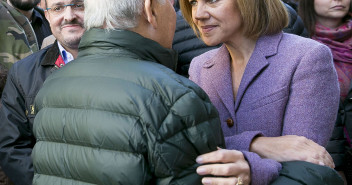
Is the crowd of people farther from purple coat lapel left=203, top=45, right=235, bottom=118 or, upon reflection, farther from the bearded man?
the bearded man

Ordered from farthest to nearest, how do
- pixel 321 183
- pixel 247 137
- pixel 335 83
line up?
pixel 335 83
pixel 247 137
pixel 321 183

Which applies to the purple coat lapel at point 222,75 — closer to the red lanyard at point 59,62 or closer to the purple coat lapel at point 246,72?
the purple coat lapel at point 246,72

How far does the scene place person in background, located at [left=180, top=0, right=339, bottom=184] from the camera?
1.98 metres

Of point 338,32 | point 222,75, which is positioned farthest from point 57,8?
point 338,32

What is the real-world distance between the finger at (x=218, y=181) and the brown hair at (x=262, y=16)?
91cm

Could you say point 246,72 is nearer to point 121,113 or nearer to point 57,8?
point 121,113

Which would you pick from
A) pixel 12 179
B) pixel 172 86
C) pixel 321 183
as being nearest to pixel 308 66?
pixel 321 183

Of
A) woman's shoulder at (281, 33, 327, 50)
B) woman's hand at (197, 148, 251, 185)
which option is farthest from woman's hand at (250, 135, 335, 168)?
woman's shoulder at (281, 33, 327, 50)

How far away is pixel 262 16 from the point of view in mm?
2240

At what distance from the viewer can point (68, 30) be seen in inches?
114

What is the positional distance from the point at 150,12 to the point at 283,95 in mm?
772

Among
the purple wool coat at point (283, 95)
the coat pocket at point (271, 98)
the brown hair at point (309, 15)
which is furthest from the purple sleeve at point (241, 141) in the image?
the brown hair at point (309, 15)

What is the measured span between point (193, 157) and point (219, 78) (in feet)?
3.05

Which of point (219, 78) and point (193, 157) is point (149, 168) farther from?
point (219, 78)
